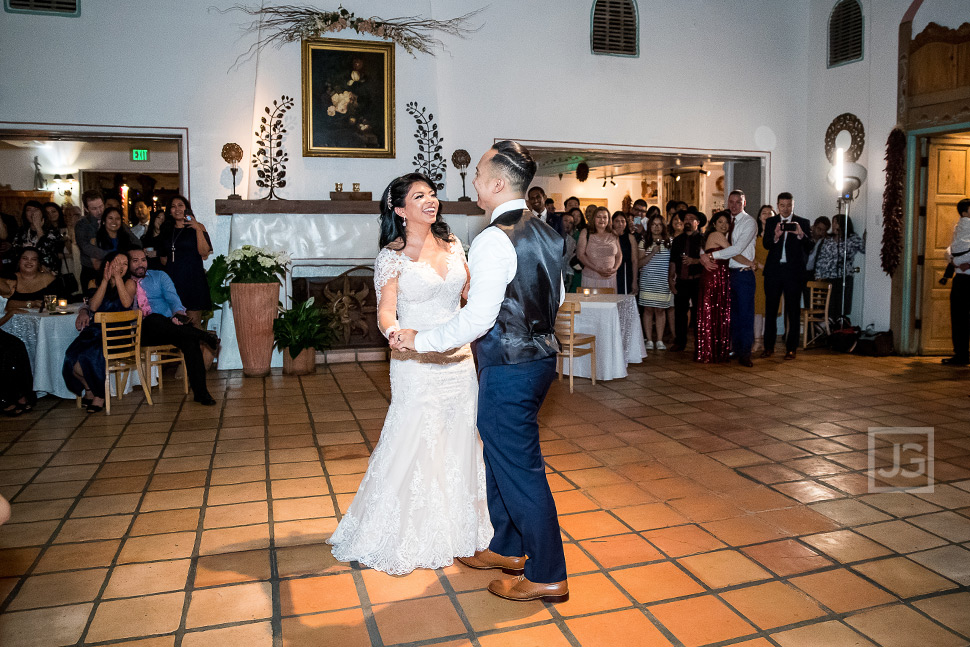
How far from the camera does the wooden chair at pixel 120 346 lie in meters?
5.45

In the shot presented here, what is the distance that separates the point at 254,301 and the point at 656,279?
4367mm

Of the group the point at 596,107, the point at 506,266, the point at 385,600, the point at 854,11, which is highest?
the point at 854,11

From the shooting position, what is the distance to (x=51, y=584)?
2803mm

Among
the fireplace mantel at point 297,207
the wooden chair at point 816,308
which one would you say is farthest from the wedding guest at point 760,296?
the fireplace mantel at point 297,207

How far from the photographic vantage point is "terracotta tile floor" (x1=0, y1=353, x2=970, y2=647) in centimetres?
248

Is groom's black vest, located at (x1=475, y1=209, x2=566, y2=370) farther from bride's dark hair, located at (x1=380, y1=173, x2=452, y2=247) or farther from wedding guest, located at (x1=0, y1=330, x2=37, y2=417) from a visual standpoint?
wedding guest, located at (x1=0, y1=330, x2=37, y2=417)

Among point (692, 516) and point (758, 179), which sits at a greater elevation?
point (758, 179)

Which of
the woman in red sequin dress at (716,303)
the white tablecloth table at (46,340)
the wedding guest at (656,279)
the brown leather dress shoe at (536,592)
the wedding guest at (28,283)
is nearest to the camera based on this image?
the brown leather dress shoe at (536,592)

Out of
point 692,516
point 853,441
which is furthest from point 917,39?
point 692,516

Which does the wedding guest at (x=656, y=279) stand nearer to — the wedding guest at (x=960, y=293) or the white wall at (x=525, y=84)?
the white wall at (x=525, y=84)

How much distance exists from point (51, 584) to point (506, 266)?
2122mm

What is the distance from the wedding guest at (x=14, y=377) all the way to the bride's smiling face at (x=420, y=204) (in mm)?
4183

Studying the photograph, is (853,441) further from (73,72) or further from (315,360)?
(73,72)

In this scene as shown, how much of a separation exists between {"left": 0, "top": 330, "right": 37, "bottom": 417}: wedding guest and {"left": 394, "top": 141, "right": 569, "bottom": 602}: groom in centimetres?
442
